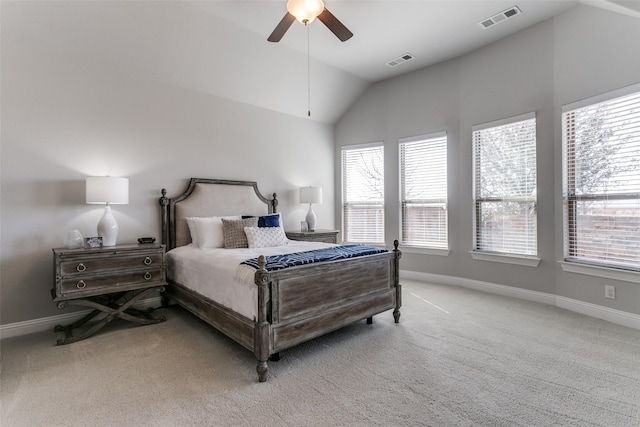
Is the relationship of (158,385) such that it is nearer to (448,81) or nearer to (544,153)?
(544,153)

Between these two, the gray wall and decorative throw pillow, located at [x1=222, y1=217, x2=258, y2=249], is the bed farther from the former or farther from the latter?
the gray wall

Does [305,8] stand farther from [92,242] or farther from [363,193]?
[363,193]

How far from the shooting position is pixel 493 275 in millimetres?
4199

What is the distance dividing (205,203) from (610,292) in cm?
467

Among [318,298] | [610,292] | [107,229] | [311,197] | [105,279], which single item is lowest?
[610,292]

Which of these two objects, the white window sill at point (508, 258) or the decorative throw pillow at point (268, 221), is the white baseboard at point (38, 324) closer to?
the decorative throw pillow at point (268, 221)

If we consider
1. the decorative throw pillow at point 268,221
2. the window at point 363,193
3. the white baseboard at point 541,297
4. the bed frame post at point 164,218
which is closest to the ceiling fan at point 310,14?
the decorative throw pillow at point 268,221

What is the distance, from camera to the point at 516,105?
3.94 m

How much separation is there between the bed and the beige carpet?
0.71 ft

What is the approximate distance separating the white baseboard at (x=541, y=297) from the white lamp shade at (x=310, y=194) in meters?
1.89

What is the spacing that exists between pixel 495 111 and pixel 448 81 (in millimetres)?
873

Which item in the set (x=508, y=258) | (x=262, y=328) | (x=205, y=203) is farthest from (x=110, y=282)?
(x=508, y=258)

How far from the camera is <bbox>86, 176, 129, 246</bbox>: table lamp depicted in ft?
9.73

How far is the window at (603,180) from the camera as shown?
9.79ft
